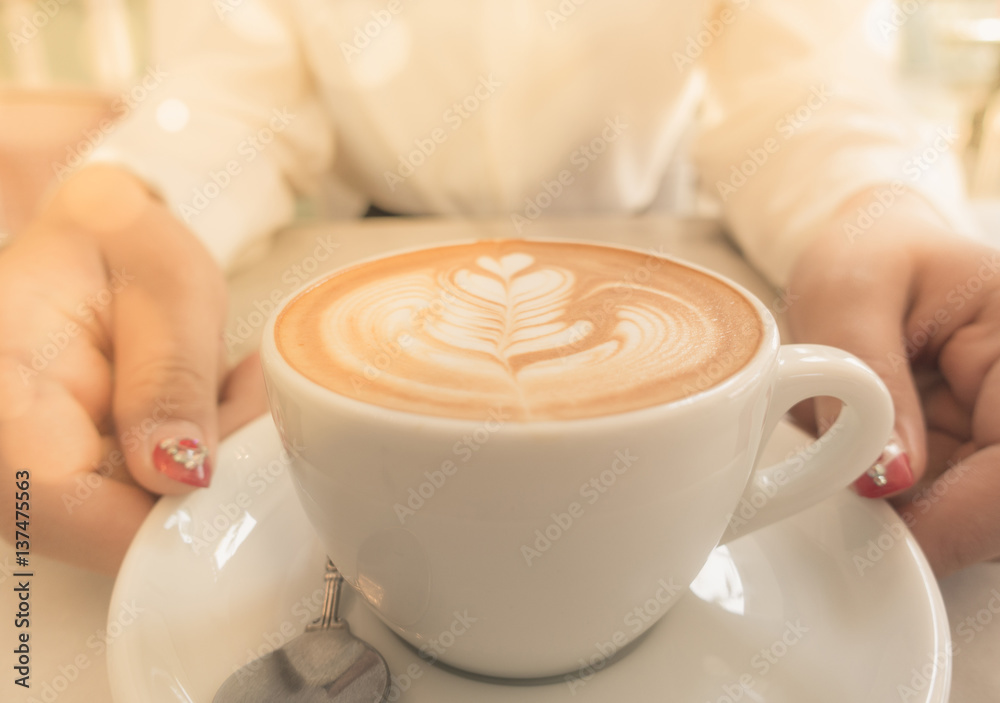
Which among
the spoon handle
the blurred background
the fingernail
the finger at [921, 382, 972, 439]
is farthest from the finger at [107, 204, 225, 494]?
the finger at [921, 382, 972, 439]

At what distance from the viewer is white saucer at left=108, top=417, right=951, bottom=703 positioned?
37cm

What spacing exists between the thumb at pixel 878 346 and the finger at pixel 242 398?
541mm

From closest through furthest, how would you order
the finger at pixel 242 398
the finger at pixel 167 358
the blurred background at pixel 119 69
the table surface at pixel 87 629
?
the table surface at pixel 87 629, the finger at pixel 167 358, the finger at pixel 242 398, the blurred background at pixel 119 69

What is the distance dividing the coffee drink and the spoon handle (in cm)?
16

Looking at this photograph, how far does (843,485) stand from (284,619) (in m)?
0.39

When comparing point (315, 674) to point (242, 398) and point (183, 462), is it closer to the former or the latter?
point (183, 462)

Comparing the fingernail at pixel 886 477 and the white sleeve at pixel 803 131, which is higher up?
the white sleeve at pixel 803 131

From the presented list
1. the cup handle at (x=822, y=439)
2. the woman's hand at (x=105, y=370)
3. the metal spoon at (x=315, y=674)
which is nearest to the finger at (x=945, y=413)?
the cup handle at (x=822, y=439)

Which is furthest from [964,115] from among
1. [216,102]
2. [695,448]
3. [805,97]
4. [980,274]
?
[695,448]

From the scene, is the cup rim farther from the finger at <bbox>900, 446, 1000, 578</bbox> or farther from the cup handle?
the finger at <bbox>900, 446, 1000, 578</bbox>

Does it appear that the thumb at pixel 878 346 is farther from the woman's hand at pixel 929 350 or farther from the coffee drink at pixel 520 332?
the coffee drink at pixel 520 332

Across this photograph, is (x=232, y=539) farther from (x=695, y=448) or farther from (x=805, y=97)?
(x=805, y=97)

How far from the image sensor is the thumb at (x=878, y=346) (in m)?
0.50

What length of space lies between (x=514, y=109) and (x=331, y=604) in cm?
98
